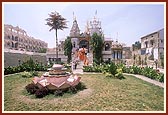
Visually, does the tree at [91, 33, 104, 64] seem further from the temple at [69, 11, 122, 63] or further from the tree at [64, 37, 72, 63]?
the tree at [64, 37, 72, 63]

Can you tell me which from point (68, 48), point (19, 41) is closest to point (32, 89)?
point (68, 48)

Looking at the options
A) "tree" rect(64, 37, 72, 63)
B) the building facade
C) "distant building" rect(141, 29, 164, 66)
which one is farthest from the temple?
the building facade

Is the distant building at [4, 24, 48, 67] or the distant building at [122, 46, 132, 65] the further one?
the distant building at [122, 46, 132, 65]

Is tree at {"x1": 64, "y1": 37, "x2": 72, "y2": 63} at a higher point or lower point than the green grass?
higher

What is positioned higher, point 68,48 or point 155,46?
point 155,46

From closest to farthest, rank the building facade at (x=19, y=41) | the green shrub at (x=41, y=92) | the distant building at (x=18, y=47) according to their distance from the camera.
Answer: the green shrub at (x=41, y=92) < the distant building at (x=18, y=47) < the building facade at (x=19, y=41)

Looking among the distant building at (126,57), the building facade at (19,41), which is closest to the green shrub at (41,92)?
the distant building at (126,57)

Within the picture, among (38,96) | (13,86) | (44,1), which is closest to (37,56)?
(13,86)

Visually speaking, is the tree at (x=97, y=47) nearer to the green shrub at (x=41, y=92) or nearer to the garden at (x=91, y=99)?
the garden at (x=91, y=99)

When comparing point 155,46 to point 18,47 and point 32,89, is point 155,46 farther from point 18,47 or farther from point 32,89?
point 18,47

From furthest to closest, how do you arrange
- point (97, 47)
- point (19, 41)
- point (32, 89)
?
point (19, 41) → point (97, 47) → point (32, 89)

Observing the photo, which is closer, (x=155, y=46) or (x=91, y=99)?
(x=91, y=99)

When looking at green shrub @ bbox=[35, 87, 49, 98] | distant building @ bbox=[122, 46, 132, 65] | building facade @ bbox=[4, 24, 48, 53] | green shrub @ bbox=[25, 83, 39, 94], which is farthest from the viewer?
building facade @ bbox=[4, 24, 48, 53]

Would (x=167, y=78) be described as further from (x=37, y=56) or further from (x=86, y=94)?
(x=37, y=56)
